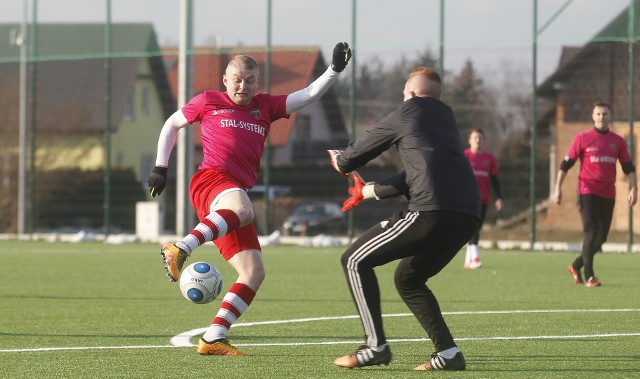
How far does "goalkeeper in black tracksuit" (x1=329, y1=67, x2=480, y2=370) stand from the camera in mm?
6762

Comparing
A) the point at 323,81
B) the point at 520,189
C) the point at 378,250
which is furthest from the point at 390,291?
the point at 520,189

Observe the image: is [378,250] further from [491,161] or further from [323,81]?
[491,161]

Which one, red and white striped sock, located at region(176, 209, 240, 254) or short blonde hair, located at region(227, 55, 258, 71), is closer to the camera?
red and white striped sock, located at region(176, 209, 240, 254)

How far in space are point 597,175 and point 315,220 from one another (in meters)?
11.1

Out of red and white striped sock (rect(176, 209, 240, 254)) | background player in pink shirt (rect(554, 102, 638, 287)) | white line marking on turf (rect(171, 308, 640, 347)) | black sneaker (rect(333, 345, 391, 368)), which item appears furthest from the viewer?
background player in pink shirt (rect(554, 102, 638, 287))

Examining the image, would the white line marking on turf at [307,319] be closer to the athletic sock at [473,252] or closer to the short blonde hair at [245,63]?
the short blonde hair at [245,63]

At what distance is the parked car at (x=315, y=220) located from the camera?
24.5 metres

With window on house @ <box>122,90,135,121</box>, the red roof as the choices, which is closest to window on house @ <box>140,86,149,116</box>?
window on house @ <box>122,90,135,121</box>

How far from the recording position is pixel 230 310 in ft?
25.6

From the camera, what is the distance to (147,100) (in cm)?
3183

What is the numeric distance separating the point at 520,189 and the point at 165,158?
1594cm

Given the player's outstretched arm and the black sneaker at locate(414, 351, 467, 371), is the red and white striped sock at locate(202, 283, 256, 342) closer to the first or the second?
the player's outstretched arm

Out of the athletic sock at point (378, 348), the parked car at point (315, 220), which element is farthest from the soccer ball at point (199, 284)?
the parked car at point (315, 220)

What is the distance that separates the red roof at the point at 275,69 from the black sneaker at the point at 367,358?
1861 cm
